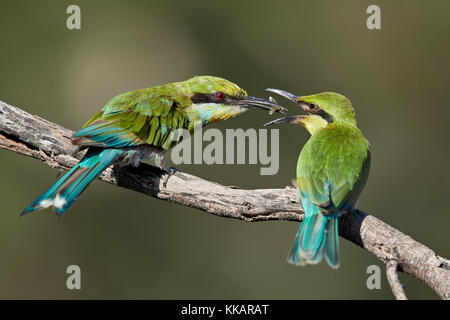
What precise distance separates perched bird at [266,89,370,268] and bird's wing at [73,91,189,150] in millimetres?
798

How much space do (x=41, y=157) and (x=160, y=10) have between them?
12.2 feet

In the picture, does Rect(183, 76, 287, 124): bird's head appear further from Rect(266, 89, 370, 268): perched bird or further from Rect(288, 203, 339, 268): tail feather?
Rect(288, 203, 339, 268): tail feather

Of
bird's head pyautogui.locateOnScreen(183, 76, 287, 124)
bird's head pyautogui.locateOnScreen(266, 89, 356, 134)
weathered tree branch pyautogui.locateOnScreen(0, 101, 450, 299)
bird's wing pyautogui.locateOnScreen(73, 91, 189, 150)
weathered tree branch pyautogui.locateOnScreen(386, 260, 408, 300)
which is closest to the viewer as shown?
weathered tree branch pyautogui.locateOnScreen(386, 260, 408, 300)

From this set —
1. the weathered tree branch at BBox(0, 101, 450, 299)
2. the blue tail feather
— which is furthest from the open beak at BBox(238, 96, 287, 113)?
the blue tail feather

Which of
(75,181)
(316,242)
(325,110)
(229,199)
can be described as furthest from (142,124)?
(316,242)

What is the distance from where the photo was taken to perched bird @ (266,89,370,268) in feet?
9.26

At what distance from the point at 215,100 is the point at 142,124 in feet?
1.87

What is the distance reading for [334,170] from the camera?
3.04 metres

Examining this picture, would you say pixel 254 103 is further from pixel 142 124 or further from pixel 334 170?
pixel 334 170

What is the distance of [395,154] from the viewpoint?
649cm

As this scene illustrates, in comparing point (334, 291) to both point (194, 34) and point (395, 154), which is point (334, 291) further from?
point (194, 34)

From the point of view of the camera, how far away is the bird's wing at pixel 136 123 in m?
Result: 3.19

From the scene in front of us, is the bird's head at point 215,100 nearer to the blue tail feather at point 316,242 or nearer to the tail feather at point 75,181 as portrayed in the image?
the tail feather at point 75,181

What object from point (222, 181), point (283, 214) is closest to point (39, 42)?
point (222, 181)
